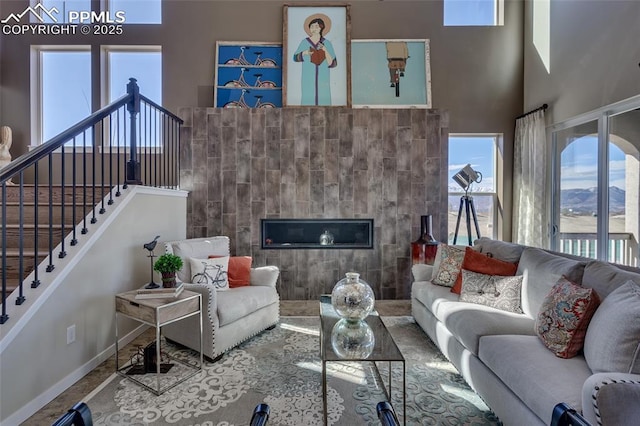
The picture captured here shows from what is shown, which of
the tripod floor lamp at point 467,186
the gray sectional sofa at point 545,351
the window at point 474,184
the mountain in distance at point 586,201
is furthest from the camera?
the window at point 474,184

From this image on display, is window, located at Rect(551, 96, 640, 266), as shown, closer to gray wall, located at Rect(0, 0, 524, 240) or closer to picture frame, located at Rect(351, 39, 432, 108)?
gray wall, located at Rect(0, 0, 524, 240)

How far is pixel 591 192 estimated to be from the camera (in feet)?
11.9

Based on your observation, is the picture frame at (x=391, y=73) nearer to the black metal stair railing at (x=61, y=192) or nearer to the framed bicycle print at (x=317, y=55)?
the framed bicycle print at (x=317, y=55)

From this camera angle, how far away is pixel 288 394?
2059mm

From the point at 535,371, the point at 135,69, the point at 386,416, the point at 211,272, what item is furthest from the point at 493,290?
the point at 135,69

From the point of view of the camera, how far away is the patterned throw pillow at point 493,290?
2350 millimetres

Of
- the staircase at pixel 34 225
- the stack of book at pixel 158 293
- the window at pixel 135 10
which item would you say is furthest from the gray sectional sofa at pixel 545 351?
the window at pixel 135 10

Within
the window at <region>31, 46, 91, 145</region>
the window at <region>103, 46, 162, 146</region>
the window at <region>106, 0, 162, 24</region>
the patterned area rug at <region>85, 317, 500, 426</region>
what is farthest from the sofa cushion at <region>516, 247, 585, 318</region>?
the window at <region>31, 46, 91, 145</region>

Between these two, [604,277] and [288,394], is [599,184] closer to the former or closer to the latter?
[604,277]

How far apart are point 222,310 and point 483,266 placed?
218cm

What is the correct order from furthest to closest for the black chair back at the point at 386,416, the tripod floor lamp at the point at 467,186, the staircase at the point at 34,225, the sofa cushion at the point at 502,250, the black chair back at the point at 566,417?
the tripod floor lamp at the point at 467,186, the sofa cushion at the point at 502,250, the staircase at the point at 34,225, the black chair back at the point at 386,416, the black chair back at the point at 566,417

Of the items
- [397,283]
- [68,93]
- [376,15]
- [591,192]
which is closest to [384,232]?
[397,283]

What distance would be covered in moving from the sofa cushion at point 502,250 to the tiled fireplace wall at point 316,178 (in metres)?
1.12

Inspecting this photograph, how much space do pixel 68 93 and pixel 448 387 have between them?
596 cm
